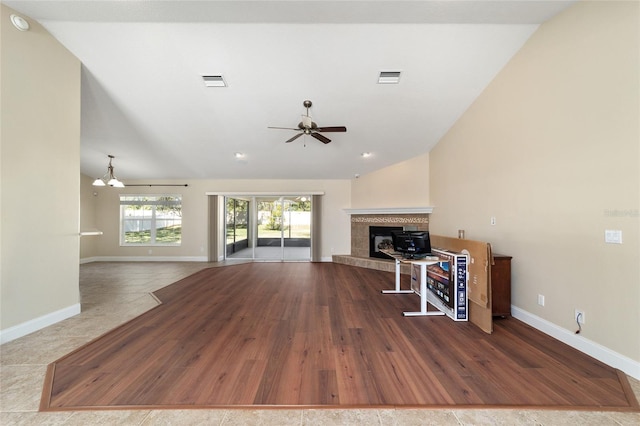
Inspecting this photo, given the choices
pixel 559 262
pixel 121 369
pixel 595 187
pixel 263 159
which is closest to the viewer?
pixel 121 369

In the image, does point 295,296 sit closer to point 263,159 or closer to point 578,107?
point 263,159

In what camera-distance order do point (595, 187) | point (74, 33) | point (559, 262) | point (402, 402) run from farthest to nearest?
point (74, 33), point (559, 262), point (595, 187), point (402, 402)

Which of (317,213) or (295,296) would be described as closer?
(295,296)

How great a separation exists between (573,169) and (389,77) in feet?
7.62

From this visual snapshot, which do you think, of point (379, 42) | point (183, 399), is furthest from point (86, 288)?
point (379, 42)

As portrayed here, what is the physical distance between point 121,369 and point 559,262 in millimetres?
4385

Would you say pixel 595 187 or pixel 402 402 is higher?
pixel 595 187

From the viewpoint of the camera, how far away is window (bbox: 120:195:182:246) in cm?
725

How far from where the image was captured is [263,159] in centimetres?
571

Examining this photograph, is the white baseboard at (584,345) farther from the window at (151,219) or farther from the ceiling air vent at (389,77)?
the window at (151,219)

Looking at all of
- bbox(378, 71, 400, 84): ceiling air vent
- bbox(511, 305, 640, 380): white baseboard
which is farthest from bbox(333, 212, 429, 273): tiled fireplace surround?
bbox(378, 71, 400, 84): ceiling air vent

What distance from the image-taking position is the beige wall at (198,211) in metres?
7.13

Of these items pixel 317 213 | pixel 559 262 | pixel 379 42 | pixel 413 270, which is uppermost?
pixel 379 42

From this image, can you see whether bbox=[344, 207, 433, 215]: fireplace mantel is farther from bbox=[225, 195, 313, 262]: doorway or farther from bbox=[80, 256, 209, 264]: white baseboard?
bbox=[80, 256, 209, 264]: white baseboard
